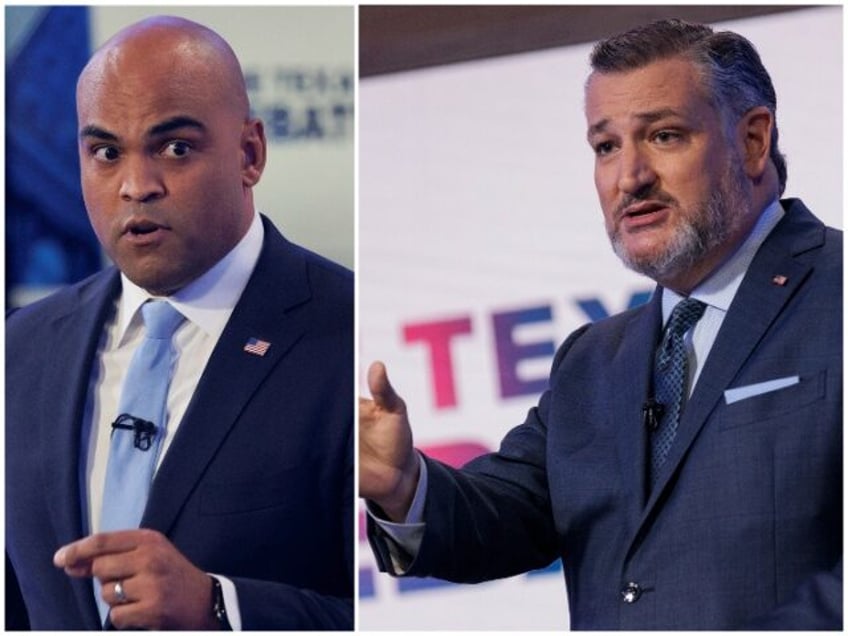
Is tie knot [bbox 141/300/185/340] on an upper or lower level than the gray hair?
lower

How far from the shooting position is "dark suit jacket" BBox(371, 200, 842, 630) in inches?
122

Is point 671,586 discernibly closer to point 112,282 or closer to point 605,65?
point 605,65

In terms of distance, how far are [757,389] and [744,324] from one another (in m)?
0.16

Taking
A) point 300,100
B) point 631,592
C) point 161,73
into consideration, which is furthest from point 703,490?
point 161,73

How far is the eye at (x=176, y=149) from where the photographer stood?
3.53 meters

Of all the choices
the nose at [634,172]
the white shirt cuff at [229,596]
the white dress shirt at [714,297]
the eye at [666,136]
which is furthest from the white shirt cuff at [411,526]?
the eye at [666,136]

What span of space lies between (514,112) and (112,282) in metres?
1.21

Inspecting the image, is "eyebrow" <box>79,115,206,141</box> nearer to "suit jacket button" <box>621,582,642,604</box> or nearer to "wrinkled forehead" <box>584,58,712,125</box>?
"wrinkled forehead" <box>584,58,712,125</box>

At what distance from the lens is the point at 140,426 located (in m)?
3.53

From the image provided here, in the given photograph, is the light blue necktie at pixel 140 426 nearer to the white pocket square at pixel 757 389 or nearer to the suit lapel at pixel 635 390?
the suit lapel at pixel 635 390

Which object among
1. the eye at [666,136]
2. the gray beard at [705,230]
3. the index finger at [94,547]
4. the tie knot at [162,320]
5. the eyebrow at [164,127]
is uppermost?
the eyebrow at [164,127]

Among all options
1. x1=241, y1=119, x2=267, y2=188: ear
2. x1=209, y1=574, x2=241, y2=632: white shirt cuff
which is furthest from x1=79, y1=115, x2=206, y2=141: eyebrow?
x1=209, y1=574, x2=241, y2=632: white shirt cuff

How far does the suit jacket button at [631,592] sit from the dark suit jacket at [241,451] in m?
0.72

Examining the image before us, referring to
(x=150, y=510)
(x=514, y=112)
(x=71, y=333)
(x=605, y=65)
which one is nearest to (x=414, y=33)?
(x=514, y=112)
